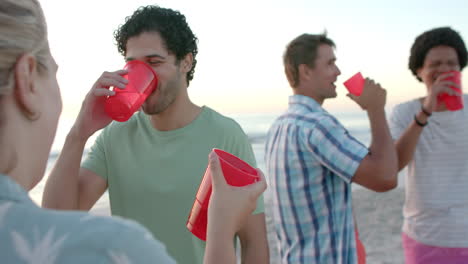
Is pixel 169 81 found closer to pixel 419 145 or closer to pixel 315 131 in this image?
pixel 315 131

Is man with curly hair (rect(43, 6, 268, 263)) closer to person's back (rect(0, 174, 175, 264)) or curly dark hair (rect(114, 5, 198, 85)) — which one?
curly dark hair (rect(114, 5, 198, 85))

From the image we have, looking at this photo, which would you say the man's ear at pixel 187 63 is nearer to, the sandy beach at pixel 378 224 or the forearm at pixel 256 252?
the forearm at pixel 256 252

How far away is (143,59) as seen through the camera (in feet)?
6.60

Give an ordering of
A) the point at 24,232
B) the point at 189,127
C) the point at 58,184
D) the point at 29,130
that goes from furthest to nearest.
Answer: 1. the point at 189,127
2. the point at 58,184
3. the point at 29,130
4. the point at 24,232

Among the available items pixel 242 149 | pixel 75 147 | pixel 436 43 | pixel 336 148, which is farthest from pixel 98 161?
pixel 436 43

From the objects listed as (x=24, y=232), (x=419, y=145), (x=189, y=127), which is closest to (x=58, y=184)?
(x=189, y=127)

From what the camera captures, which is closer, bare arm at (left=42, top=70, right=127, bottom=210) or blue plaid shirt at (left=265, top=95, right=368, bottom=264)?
bare arm at (left=42, top=70, right=127, bottom=210)

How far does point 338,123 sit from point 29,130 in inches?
68.5

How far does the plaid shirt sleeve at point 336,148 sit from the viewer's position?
2205 millimetres

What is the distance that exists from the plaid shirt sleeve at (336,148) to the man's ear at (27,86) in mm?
1654

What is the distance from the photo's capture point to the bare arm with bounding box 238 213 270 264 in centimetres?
179

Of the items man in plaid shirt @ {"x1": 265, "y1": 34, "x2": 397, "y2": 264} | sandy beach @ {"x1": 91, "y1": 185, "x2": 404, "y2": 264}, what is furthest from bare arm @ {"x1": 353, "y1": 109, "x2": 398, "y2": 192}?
sandy beach @ {"x1": 91, "y1": 185, "x2": 404, "y2": 264}

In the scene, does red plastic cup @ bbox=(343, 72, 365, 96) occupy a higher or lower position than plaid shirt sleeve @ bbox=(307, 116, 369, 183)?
higher

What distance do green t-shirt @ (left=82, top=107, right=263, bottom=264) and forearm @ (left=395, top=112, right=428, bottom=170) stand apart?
113cm
